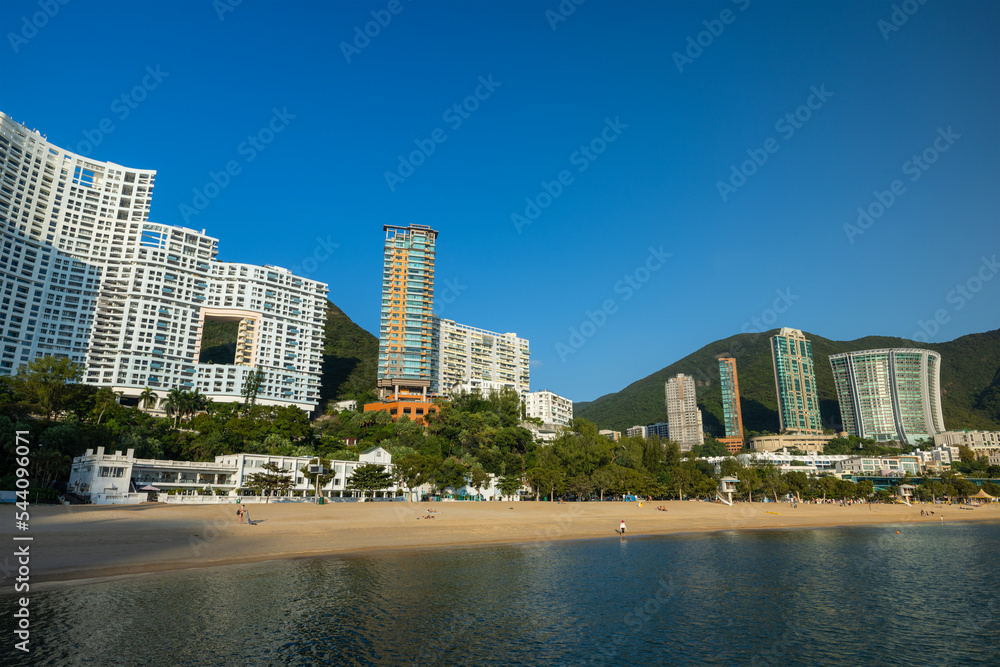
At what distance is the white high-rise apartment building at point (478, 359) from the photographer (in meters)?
164

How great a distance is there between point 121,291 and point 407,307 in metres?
63.9

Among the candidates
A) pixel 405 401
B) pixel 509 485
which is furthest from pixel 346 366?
pixel 509 485

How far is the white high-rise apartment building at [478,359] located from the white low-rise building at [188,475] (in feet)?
247

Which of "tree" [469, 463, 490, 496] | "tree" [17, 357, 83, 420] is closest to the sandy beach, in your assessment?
"tree" [469, 463, 490, 496]

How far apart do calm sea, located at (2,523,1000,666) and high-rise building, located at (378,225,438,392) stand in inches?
4151

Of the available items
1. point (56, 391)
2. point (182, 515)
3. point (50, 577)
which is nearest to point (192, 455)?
point (56, 391)

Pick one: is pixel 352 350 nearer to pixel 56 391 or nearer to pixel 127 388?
pixel 127 388

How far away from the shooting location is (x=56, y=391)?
86250mm

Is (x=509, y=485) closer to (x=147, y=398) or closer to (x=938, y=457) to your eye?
(x=147, y=398)

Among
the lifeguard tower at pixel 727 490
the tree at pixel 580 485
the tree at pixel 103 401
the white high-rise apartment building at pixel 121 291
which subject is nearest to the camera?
the tree at pixel 580 485

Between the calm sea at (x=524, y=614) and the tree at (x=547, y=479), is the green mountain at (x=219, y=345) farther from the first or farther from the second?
the calm sea at (x=524, y=614)

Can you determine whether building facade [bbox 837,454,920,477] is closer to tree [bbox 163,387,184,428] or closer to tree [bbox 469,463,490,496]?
tree [bbox 469,463,490,496]

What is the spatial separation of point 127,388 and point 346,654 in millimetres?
126992

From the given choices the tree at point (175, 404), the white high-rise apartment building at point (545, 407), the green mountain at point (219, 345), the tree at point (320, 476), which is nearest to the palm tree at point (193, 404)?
the tree at point (175, 404)
